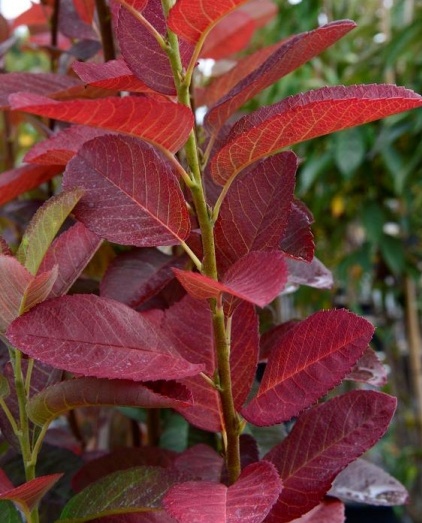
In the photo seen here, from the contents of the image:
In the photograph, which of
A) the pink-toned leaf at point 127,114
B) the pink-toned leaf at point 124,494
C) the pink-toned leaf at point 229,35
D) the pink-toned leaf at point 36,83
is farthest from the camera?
the pink-toned leaf at point 229,35

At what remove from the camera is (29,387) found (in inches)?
19.0

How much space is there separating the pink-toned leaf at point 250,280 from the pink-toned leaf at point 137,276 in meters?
0.12

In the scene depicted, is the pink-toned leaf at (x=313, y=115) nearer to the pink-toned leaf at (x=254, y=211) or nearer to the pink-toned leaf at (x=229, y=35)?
the pink-toned leaf at (x=254, y=211)

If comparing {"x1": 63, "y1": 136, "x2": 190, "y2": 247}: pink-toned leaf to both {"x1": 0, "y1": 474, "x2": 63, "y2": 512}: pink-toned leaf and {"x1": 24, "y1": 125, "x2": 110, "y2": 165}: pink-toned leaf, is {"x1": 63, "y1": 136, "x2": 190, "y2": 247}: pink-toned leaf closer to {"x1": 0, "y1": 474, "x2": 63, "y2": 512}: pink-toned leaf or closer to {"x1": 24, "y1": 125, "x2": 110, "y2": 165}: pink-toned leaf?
{"x1": 24, "y1": 125, "x2": 110, "y2": 165}: pink-toned leaf

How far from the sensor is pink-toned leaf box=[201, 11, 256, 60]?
2.69 feet

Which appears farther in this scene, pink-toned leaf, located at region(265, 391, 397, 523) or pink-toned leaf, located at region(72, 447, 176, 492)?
pink-toned leaf, located at region(72, 447, 176, 492)

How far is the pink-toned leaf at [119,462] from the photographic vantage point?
21.9 inches

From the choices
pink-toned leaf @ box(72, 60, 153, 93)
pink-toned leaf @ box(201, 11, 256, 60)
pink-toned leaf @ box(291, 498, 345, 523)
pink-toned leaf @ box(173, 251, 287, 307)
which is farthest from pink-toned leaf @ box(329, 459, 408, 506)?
pink-toned leaf @ box(201, 11, 256, 60)

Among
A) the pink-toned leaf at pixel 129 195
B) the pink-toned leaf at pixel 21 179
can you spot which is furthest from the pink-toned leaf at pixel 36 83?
the pink-toned leaf at pixel 129 195

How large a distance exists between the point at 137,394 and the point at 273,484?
0.32 ft

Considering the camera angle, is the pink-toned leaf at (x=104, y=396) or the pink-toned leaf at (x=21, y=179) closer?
the pink-toned leaf at (x=104, y=396)

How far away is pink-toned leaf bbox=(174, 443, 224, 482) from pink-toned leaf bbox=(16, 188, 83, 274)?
22 centimetres

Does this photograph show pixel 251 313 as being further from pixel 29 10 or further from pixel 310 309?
pixel 310 309

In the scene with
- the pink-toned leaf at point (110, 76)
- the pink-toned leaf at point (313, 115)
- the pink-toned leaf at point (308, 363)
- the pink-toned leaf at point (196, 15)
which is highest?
the pink-toned leaf at point (196, 15)
